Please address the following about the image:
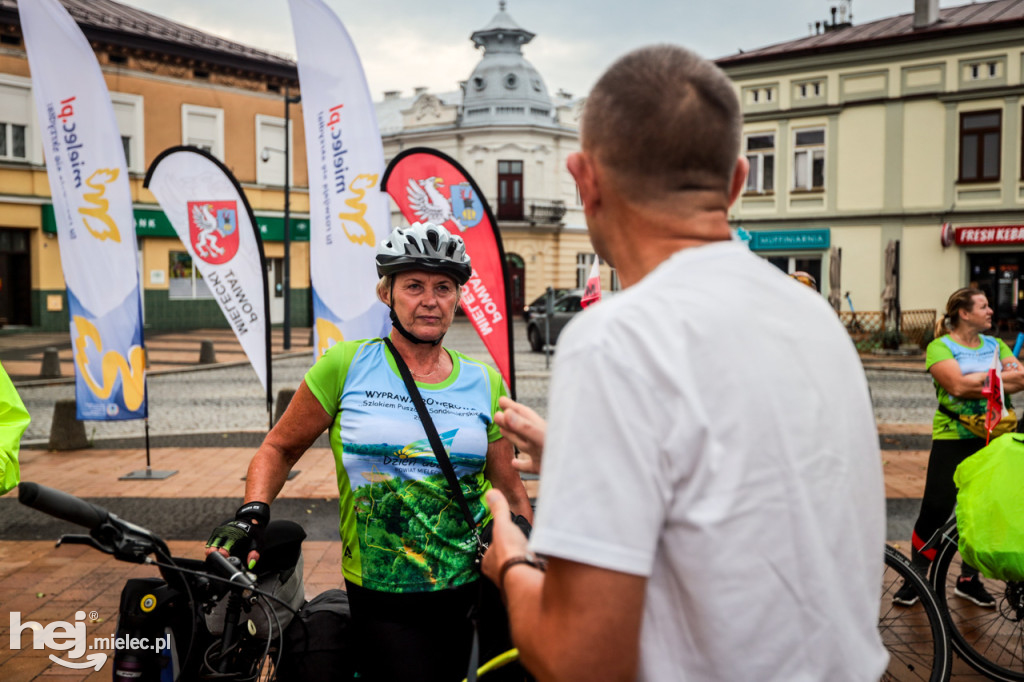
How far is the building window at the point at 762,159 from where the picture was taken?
29438 mm

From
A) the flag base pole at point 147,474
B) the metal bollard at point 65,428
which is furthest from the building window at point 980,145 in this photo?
the metal bollard at point 65,428

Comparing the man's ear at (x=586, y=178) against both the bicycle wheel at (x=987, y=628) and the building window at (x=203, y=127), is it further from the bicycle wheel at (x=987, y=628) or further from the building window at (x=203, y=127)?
the building window at (x=203, y=127)

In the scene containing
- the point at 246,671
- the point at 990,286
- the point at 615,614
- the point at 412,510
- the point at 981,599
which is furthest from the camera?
the point at 990,286

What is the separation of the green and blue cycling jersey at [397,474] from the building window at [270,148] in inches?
1250

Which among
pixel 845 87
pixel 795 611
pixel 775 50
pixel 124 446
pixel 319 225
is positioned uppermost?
pixel 775 50

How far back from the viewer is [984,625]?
445 centimetres

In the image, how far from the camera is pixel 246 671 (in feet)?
7.35

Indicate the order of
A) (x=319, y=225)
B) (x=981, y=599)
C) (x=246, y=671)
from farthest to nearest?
(x=319, y=225) → (x=981, y=599) → (x=246, y=671)

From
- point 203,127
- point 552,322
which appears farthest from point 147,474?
point 203,127

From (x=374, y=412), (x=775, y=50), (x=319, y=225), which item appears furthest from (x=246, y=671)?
(x=775, y=50)

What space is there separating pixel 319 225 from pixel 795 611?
697 centimetres

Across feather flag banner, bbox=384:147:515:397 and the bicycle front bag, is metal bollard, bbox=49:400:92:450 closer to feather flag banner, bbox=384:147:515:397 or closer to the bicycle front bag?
feather flag banner, bbox=384:147:515:397

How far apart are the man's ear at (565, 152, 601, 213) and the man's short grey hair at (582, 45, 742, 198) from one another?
0.09 ft

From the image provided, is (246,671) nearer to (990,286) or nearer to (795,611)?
(795,611)
